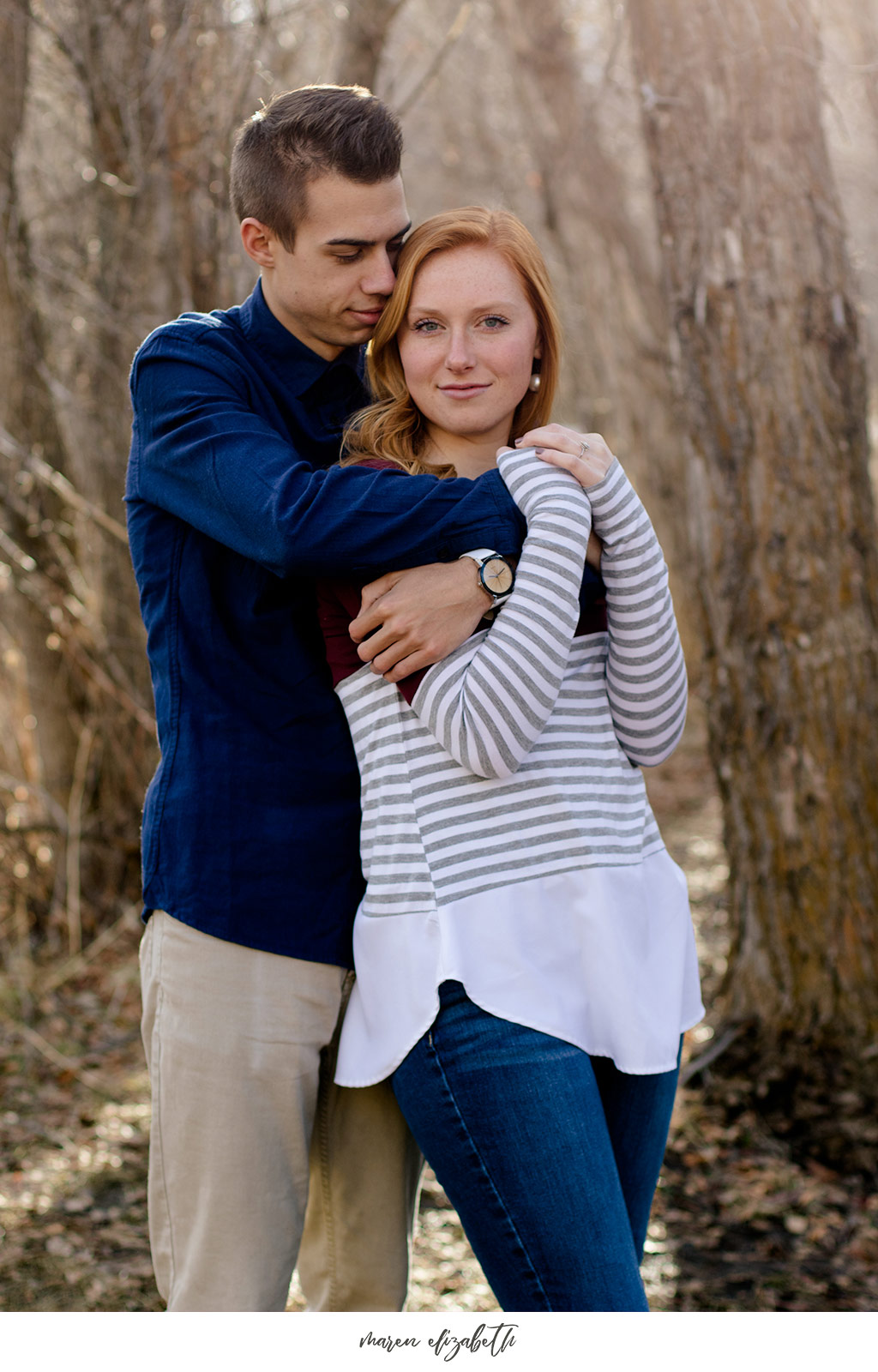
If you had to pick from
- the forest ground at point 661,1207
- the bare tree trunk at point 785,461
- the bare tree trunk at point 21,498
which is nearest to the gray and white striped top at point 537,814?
the forest ground at point 661,1207

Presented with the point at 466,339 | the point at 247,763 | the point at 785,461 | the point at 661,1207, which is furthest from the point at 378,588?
the point at 661,1207

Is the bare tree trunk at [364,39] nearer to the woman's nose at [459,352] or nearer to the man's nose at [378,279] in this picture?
the man's nose at [378,279]

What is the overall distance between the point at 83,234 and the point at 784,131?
3.11m

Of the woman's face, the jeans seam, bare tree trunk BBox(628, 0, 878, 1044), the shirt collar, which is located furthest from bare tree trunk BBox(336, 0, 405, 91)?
the jeans seam

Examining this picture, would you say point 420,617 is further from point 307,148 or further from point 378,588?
point 307,148

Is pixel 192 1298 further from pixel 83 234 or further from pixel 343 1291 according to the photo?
pixel 83 234

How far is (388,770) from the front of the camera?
184cm

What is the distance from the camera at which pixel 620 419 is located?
8.84 m

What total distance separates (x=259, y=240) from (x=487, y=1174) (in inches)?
61.9

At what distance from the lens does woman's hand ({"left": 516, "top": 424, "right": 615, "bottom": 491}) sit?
1809 millimetres

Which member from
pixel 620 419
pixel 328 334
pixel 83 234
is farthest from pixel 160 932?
pixel 620 419

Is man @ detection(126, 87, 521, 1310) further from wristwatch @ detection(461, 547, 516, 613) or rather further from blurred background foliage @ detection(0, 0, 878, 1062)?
blurred background foliage @ detection(0, 0, 878, 1062)

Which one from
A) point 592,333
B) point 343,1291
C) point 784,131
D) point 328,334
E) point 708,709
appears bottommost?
point 343,1291

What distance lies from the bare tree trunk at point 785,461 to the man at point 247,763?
1.73m
